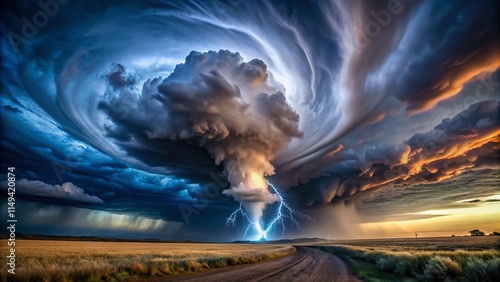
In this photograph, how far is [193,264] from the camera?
20250 mm

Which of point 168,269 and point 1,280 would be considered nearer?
point 1,280

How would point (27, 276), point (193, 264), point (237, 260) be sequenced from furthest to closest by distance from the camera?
1. point (237, 260)
2. point (193, 264)
3. point (27, 276)

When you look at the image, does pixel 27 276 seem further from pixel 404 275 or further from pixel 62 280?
pixel 404 275

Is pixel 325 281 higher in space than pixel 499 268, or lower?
lower

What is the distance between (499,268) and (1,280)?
21.5 meters

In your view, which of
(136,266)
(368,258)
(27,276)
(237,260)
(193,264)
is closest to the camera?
(27,276)

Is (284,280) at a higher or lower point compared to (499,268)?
lower

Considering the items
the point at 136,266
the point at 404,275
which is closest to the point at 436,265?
the point at 404,275

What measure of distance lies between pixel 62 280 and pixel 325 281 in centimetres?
1320

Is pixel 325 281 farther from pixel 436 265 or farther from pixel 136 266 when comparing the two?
pixel 136 266

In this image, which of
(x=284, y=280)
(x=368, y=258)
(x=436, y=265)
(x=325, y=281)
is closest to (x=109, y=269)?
(x=284, y=280)

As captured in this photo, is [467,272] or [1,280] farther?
[467,272]

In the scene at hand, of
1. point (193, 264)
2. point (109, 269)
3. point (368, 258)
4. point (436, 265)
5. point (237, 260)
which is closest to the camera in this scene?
point (436, 265)

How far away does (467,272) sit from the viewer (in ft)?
40.1
